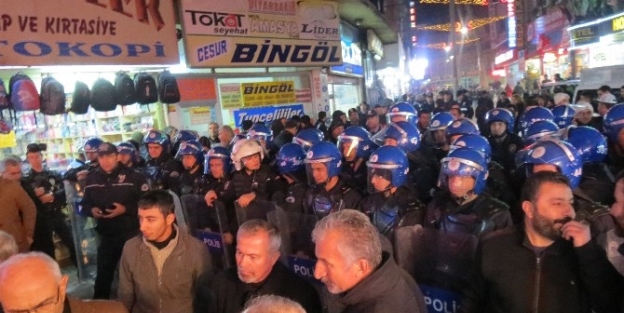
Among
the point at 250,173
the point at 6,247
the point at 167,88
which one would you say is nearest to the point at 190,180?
the point at 250,173

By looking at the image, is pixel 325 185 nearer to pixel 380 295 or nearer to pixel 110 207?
pixel 110 207

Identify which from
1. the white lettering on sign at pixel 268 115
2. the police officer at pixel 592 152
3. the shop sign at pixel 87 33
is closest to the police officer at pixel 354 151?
the police officer at pixel 592 152

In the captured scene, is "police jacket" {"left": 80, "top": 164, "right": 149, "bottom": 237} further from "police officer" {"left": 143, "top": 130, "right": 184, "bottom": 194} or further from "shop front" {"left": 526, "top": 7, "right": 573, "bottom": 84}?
"shop front" {"left": 526, "top": 7, "right": 573, "bottom": 84}

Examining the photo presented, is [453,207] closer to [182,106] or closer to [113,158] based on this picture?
[113,158]

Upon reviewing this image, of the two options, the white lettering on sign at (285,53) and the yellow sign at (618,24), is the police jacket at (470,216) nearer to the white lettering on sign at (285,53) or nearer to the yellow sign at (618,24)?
the white lettering on sign at (285,53)

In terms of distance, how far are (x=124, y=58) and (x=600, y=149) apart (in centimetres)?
880

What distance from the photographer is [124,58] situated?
10484mm

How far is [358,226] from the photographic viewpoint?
254 cm

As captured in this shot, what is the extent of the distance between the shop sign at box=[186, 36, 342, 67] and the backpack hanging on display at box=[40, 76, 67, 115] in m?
3.61

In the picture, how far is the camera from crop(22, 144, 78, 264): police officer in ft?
24.3

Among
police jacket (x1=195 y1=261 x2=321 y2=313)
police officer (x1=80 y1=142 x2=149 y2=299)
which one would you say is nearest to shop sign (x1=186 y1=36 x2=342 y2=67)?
police officer (x1=80 y1=142 x2=149 y2=299)

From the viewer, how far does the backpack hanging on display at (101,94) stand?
31.5ft

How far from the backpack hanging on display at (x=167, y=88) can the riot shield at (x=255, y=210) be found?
621 centimetres

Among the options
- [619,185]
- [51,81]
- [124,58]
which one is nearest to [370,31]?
[124,58]
